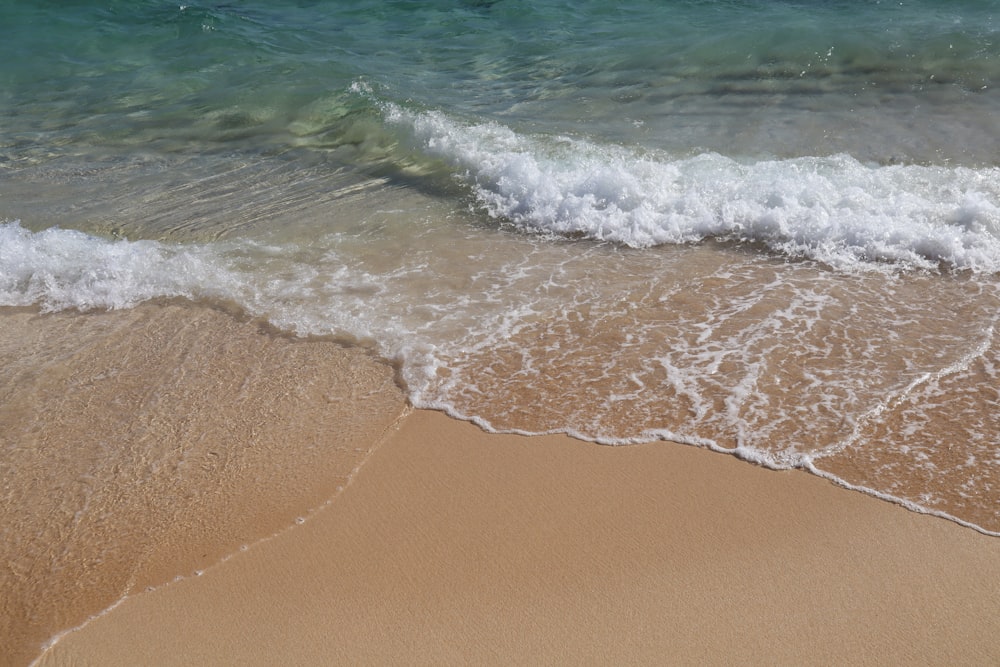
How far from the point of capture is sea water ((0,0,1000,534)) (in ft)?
14.3

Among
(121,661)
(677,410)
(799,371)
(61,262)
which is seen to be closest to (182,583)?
(121,661)

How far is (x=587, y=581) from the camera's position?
3256 millimetres

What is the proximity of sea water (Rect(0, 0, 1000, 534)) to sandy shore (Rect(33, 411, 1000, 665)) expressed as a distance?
327 millimetres

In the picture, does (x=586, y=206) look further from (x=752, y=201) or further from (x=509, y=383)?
(x=509, y=383)

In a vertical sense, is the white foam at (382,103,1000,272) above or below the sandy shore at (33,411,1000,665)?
above

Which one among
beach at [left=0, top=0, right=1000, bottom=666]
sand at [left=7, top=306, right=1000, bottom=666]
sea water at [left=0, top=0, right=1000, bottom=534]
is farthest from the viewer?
sea water at [left=0, top=0, right=1000, bottom=534]

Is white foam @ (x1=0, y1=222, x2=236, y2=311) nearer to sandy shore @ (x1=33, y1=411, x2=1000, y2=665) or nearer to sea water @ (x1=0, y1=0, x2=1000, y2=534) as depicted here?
sea water @ (x1=0, y1=0, x2=1000, y2=534)

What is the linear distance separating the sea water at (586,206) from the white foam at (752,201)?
0.03m

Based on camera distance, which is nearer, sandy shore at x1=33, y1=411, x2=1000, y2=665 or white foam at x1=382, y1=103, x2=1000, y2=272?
sandy shore at x1=33, y1=411, x2=1000, y2=665

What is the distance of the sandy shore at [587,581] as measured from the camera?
300 cm

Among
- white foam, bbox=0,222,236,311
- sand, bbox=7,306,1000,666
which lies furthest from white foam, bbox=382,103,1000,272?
sand, bbox=7,306,1000,666

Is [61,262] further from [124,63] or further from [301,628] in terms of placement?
[124,63]

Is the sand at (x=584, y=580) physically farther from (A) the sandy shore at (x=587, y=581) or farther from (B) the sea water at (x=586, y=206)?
(B) the sea water at (x=586, y=206)

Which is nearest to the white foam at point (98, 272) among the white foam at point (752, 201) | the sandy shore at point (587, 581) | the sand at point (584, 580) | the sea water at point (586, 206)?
the sea water at point (586, 206)
